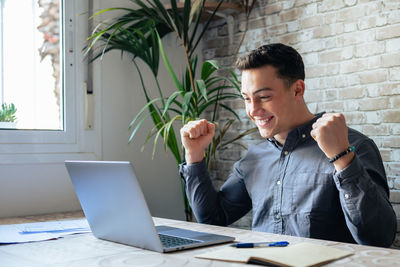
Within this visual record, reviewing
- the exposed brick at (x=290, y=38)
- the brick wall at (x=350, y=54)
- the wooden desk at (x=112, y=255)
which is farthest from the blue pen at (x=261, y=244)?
the exposed brick at (x=290, y=38)

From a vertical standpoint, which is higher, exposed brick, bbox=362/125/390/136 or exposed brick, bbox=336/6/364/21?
exposed brick, bbox=336/6/364/21

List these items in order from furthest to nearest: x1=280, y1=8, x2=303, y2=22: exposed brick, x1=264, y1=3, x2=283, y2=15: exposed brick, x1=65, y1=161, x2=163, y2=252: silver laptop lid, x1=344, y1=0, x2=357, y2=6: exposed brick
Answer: x1=264, y1=3, x2=283, y2=15: exposed brick → x1=280, y1=8, x2=303, y2=22: exposed brick → x1=344, y1=0, x2=357, y2=6: exposed brick → x1=65, y1=161, x2=163, y2=252: silver laptop lid

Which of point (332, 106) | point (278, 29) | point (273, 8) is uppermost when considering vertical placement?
point (273, 8)

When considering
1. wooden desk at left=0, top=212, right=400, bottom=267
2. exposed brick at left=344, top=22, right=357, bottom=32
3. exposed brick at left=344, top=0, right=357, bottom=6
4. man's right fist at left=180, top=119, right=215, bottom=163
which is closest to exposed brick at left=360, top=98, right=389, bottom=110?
exposed brick at left=344, top=22, right=357, bottom=32

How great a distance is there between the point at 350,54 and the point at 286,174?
1064 mm

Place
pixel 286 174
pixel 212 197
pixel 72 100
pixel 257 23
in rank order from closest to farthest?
pixel 286 174
pixel 212 197
pixel 72 100
pixel 257 23

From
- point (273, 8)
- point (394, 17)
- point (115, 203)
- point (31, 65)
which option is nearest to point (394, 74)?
point (394, 17)

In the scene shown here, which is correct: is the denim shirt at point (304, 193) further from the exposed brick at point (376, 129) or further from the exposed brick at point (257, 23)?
the exposed brick at point (257, 23)

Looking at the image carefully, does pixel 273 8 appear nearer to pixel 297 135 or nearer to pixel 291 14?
pixel 291 14

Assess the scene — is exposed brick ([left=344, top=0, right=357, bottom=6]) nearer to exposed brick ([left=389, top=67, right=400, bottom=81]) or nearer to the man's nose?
exposed brick ([left=389, top=67, right=400, bottom=81])

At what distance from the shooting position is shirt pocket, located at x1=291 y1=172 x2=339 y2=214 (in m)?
1.73

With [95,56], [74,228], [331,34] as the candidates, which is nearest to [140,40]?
[95,56]

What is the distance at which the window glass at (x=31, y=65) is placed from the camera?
263cm

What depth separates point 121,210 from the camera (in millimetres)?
1273
